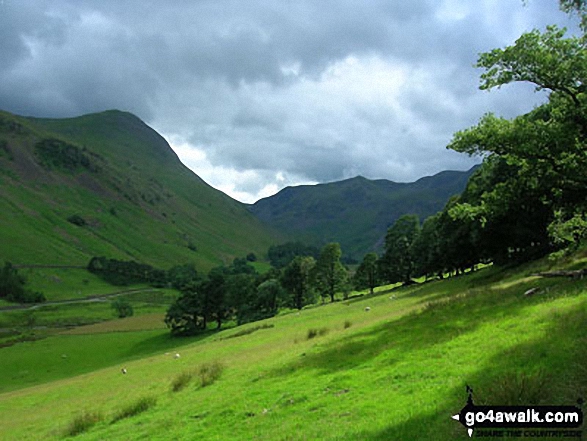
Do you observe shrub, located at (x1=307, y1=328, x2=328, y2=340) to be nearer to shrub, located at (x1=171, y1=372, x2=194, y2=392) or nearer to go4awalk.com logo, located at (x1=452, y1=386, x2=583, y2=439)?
shrub, located at (x1=171, y1=372, x2=194, y2=392)

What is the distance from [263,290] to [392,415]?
9727cm

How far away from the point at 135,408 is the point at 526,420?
19.7m

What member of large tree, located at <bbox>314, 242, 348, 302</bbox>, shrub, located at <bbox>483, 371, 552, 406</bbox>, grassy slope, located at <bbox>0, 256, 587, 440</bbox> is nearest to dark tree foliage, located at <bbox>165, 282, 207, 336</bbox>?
large tree, located at <bbox>314, 242, 348, 302</bbox>

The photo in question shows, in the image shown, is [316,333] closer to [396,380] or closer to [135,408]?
[135,408]

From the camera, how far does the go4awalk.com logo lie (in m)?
7.79

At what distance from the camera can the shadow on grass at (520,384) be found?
9.17 meters

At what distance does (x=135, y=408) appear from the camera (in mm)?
22031

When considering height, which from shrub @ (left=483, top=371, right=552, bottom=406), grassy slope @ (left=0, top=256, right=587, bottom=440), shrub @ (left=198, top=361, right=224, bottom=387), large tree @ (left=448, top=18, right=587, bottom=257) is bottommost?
shrub @ (left=198, top=361, right=224, bottom=387)

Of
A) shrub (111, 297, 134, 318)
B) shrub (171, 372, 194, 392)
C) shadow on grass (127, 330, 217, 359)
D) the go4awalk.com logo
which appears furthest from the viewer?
shrub (111, 297, 134, 318)

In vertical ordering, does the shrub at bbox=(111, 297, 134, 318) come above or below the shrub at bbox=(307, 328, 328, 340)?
below

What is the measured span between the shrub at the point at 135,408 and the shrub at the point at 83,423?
130 cm

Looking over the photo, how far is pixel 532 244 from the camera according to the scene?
5266cm

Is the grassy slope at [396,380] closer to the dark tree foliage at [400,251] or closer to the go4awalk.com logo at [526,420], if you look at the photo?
the go4awalk.com logo at [526,420]

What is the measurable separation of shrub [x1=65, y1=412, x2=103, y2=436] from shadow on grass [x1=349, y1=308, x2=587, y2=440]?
1710 cm
